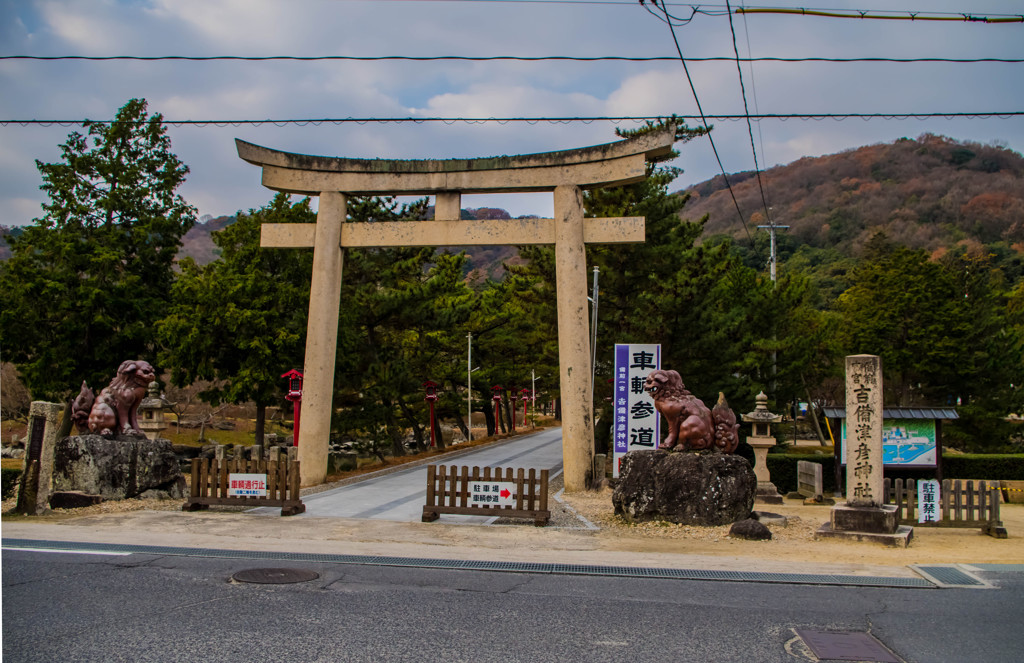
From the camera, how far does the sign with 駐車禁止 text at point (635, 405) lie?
1569cm

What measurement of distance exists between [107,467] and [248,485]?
8.27ft

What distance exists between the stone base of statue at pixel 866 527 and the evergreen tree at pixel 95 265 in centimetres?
2356

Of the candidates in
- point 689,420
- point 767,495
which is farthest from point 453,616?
point 767,495

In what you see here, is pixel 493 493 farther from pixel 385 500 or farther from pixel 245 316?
pixel 245 316

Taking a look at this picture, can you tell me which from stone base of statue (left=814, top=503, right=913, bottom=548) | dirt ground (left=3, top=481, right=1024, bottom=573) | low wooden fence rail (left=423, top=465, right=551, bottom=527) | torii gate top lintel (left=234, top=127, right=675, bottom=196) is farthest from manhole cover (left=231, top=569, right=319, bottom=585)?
torii gate top lintel (left=234, top=127, right=675, bottom=196)

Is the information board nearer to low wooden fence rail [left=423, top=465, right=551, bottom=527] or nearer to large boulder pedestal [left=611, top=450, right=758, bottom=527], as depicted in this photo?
large boulder pedestal [left=611, top=450, right=758, bottom=527]

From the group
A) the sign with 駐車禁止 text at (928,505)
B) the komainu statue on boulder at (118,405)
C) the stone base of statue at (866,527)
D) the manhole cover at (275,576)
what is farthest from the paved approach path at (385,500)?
the sign with 駐車禁止 text at (928,505)

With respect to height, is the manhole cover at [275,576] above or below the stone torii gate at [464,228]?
below

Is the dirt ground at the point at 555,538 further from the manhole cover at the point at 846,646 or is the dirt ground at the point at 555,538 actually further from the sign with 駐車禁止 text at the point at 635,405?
the sign with 駐車禁止 text at the point at 635,405

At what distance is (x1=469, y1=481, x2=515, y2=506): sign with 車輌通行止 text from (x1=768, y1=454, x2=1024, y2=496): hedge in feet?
39.2

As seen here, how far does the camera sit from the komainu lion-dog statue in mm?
11547

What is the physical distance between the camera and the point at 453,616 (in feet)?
19.6

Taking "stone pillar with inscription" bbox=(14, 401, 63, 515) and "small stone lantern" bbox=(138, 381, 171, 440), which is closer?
"stone pillar with inscription" bbox=(14, 401, 63, 515)

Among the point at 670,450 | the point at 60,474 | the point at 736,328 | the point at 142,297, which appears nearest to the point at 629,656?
the point at 670,450
